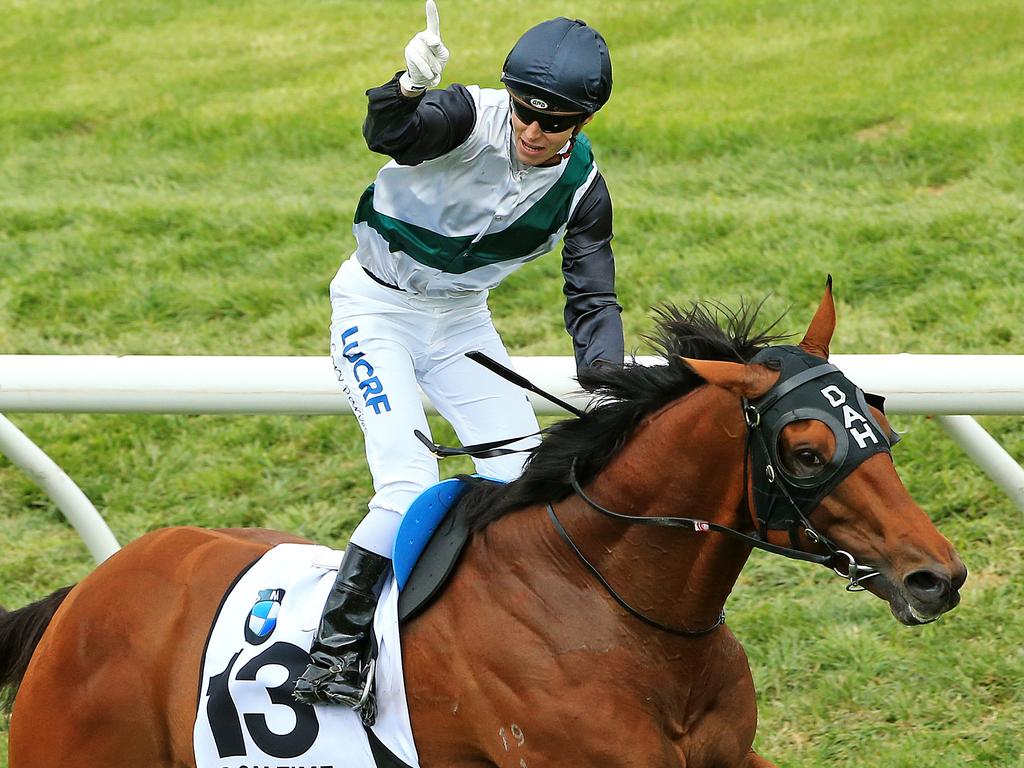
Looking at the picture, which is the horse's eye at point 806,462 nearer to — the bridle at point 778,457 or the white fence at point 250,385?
the bridle at point 778,457

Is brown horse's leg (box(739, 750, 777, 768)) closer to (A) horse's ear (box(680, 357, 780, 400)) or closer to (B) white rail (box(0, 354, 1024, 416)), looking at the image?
(A) horse's ear (box(680, 357, 780, 400))

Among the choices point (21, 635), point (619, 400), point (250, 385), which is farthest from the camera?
point (250, 385)

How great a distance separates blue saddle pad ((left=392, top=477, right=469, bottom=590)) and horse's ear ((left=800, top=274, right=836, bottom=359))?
911mm

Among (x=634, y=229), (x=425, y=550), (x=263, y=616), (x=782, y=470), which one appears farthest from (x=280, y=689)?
(x=634, y=229)

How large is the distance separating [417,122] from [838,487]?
1.30 metres

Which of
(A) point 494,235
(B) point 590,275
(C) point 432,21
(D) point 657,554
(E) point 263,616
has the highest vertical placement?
(C) point 432,21

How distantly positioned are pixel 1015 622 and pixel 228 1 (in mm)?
10667

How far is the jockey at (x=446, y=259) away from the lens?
10.2 ft

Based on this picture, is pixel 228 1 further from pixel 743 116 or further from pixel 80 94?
pixel 743 116

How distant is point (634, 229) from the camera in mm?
7871

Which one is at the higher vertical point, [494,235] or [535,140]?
[535,140]

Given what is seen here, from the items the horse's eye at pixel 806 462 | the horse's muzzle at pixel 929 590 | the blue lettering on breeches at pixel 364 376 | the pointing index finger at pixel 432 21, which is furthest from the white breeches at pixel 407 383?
the horse's muzzle at pixel 929 590

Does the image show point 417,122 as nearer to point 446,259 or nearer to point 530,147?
point 530,147

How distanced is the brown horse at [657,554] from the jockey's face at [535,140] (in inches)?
23.3
